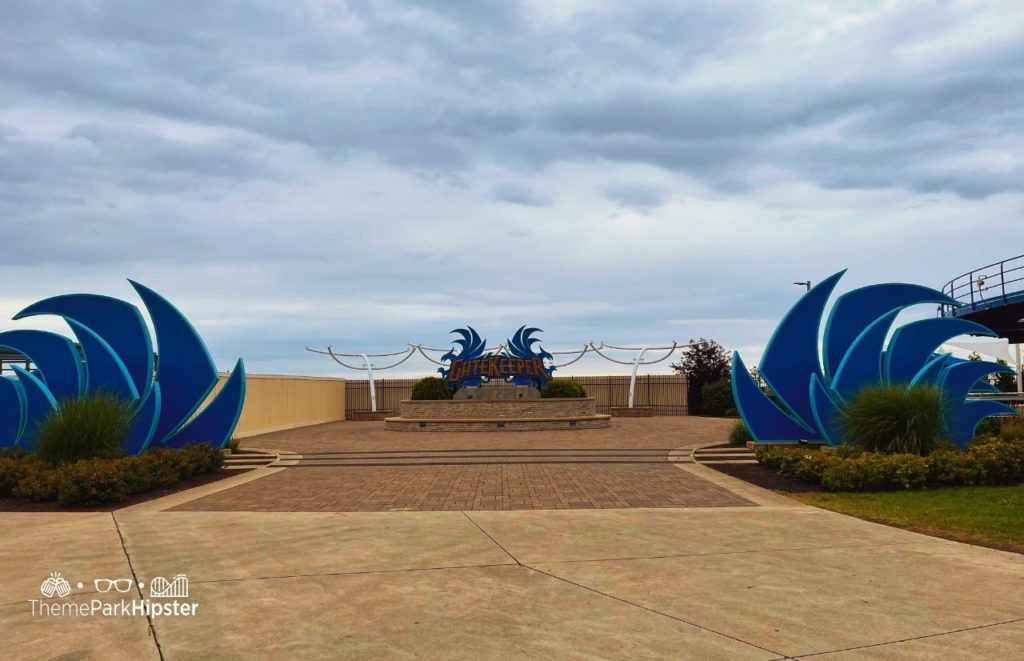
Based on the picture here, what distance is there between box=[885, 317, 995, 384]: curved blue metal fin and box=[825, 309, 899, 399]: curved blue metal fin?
448 millimetres

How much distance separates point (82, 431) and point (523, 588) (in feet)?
31.5

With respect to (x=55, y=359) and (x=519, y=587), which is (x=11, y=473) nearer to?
(x=55, y=359)

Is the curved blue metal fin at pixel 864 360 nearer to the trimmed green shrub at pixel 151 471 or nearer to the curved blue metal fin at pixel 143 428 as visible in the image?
the trimmed green shrub at pixel 151 471

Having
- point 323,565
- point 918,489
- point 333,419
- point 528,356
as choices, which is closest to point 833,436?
point 918,489

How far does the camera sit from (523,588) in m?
6.28

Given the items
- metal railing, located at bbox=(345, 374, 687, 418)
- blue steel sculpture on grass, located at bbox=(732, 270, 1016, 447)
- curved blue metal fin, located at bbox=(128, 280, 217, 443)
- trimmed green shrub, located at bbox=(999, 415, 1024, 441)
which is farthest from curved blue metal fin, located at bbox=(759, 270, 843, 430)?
metal railing, located at bbox=(345, 374, 687, 418)

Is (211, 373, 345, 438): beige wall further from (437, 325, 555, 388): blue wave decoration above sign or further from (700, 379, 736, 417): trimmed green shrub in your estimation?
(700, 379, 736, 417): trimmed green shrub

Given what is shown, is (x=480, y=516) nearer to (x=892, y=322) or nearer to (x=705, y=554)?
(x=705, y=554)

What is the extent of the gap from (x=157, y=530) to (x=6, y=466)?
4.75 m

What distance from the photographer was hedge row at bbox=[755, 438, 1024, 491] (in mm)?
11828

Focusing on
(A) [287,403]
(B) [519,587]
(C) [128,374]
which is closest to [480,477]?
(C) [128,374]

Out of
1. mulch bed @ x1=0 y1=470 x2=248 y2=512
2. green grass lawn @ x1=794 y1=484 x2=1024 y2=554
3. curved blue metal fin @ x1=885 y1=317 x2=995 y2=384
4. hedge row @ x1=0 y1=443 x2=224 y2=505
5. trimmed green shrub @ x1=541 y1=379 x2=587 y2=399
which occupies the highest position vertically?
curved blue metal fin @ x1=885 y1=317 x2=995 y2=384

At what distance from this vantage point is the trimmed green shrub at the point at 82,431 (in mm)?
12609

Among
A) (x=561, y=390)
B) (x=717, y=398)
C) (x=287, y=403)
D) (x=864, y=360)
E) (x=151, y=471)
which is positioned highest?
(x=864, y=360)
